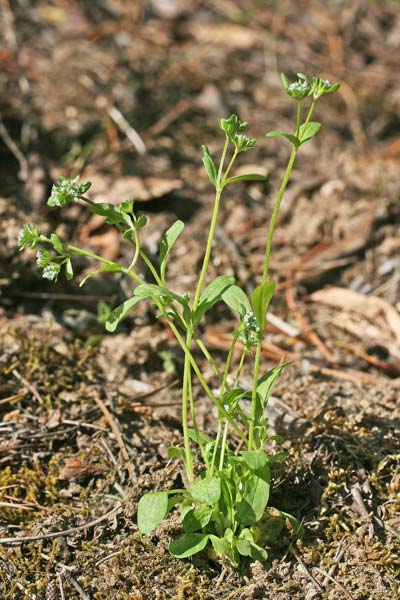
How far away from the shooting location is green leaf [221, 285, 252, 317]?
2281 millimetres

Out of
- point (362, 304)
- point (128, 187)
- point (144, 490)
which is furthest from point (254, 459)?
point (128, 187)

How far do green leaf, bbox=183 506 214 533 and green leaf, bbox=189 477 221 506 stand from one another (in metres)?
0.09

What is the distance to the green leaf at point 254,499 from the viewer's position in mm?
2113

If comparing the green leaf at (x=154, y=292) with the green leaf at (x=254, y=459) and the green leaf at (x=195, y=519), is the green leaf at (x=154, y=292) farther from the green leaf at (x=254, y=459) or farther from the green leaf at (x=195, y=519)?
the green leaf at (x=195, y=519)

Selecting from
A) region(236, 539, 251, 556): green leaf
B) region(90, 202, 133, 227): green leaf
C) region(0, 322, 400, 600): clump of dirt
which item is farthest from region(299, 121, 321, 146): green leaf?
region(236, 539, 251, 556): green leaf

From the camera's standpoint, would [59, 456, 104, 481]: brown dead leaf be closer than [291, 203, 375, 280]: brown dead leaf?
Yes

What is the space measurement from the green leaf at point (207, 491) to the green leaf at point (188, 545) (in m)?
0.17

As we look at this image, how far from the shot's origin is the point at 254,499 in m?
2.12

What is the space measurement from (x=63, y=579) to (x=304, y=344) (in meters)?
1.91

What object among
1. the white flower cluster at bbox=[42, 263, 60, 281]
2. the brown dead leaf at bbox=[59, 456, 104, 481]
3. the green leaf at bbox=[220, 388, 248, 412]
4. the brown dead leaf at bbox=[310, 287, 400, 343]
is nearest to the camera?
the white flower cluster at bbox=[42, 263, 60, 281]

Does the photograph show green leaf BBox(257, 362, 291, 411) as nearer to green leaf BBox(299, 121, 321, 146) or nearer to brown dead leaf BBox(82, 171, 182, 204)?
green leaf BBox(299, 121, 321, 146)

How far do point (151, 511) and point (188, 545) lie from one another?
195 millimetres

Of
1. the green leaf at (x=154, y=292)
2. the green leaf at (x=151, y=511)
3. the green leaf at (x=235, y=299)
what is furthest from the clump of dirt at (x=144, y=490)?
the green leaf at (x=154, y=292)

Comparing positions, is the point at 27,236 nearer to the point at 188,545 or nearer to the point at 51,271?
the point at 51,271
